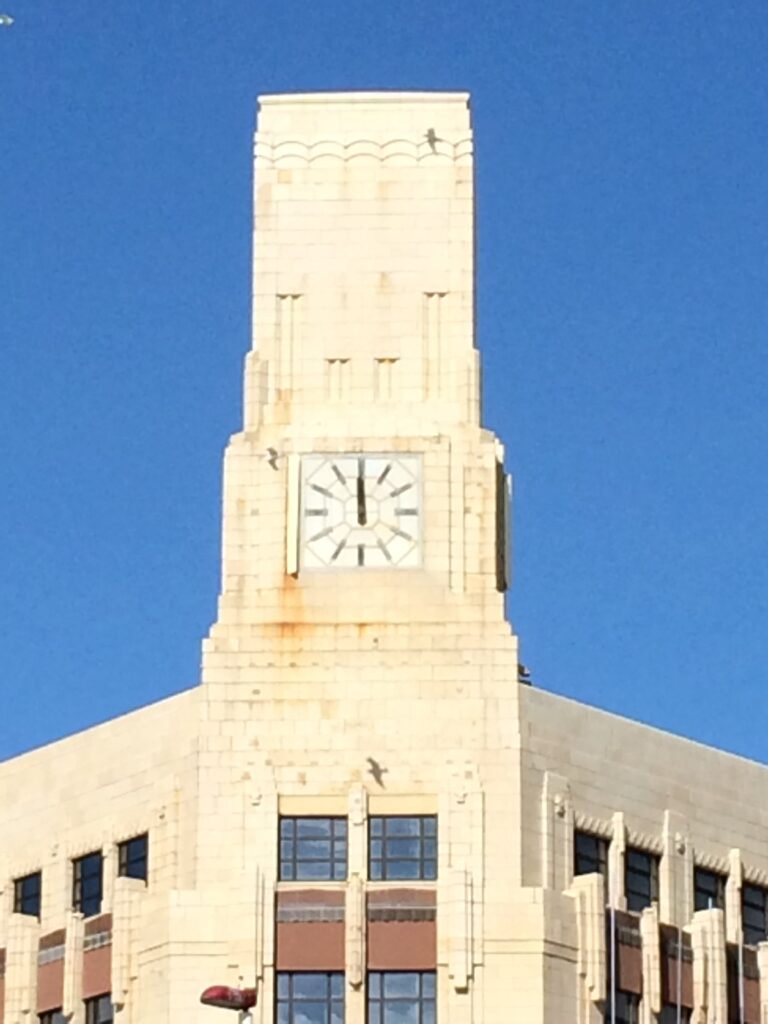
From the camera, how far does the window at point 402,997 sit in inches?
3679

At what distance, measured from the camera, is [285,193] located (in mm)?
102312

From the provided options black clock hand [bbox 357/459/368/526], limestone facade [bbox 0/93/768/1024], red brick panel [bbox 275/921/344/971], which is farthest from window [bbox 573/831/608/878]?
black clock hand [bbox 357/459/368/526]

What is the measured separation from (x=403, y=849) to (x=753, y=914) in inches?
475

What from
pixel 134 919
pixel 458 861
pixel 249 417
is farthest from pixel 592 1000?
pixel 249 417

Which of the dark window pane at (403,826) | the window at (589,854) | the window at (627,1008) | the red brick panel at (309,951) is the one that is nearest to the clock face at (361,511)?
the dark window pane at (403,826)

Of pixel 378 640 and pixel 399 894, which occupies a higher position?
pixel 378 640

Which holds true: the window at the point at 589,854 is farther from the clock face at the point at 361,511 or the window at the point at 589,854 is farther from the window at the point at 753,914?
the clock face at the point at 361,511

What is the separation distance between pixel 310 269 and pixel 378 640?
34.9 ft

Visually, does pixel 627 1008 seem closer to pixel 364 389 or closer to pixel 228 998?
→ pixel 228 998

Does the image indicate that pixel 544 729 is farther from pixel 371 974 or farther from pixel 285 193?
pixel 285 193

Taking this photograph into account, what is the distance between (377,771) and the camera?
95625 mm

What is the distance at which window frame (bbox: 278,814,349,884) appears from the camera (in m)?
94.8

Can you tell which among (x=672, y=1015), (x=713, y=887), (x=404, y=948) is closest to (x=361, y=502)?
(x=404, y=948)

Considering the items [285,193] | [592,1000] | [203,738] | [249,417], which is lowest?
[592,1000]
